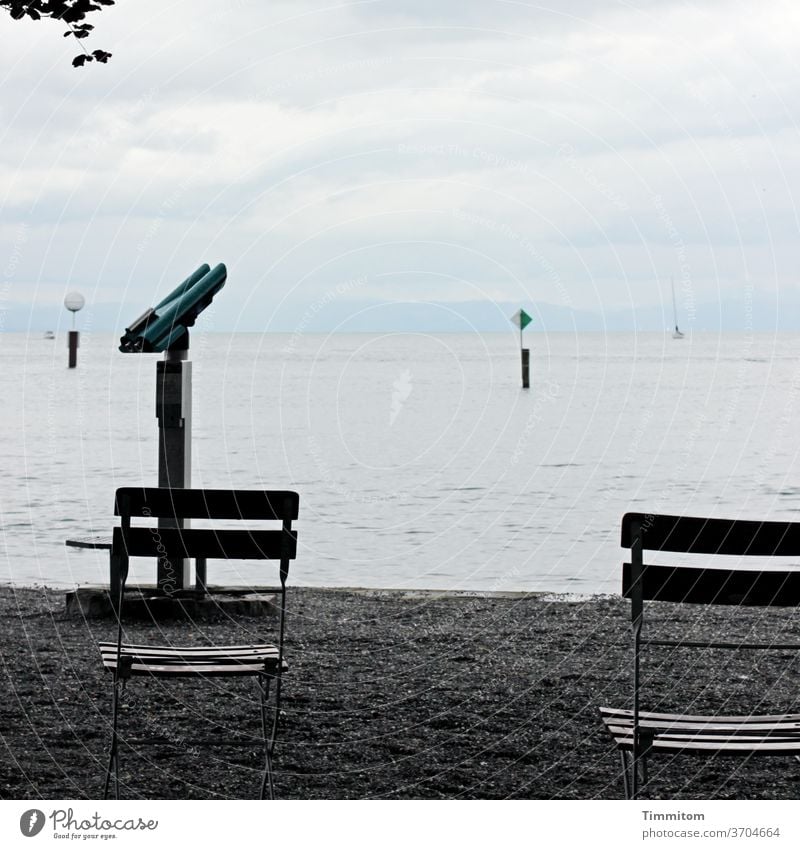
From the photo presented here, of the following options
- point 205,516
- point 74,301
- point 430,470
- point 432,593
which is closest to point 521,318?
point 74,301

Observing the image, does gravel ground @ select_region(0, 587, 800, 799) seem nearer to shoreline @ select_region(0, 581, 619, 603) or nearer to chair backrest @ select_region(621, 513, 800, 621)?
shoreline @ select_region(0, 581, 619, 603)

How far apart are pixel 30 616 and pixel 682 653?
3811 millimetres

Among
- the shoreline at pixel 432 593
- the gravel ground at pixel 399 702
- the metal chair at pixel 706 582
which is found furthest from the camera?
the shoreline at pixel 432 593

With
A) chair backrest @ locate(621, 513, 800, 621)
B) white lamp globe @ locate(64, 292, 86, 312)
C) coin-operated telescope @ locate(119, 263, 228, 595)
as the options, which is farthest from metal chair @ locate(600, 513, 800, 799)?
white lamp globe @ locate(64, 292, 86, 312)

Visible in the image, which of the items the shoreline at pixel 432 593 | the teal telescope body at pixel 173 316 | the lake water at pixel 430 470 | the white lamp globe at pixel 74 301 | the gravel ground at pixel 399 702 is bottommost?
the gravel ground at pixel 399 702

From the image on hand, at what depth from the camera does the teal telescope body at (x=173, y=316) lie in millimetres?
7762

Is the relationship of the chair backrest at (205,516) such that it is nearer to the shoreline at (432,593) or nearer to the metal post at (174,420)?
the metal post at (174,420)

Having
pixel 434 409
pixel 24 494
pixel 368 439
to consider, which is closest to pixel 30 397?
pixel 434 409

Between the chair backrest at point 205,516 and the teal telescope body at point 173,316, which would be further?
the teal telescope body at point 173,316

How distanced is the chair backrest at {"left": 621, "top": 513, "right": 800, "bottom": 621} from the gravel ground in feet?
3.09

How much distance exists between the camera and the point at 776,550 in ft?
13.6

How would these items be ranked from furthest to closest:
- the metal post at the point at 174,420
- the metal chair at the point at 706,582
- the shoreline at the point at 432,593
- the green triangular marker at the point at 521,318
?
the green triangular marker at the point at 521,318 < the shoreline at the point at 432,593 < the metal post at the point at 174,420 < the metal chair at the point at 706,582

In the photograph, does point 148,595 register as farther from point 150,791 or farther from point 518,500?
point 518,500

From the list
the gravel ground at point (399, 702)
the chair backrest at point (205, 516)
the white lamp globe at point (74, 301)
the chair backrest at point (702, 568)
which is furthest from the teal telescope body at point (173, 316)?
the white lamp globe at point (74, 301)
